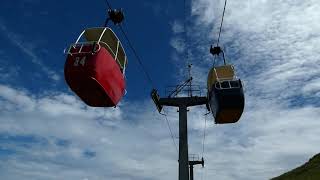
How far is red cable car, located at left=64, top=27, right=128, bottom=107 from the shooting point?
12.8m

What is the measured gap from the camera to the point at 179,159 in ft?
110

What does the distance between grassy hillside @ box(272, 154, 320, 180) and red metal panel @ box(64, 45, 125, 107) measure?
264 ft

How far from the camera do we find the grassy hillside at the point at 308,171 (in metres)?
90.6

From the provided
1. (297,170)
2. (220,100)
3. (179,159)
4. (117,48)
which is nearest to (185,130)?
(179,159)

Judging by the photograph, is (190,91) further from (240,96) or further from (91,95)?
(91,95)

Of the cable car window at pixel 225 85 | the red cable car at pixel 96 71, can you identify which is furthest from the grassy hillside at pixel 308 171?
the red cable car at pixel 96 71

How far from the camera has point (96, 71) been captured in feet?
41.9

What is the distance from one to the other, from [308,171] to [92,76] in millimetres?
95912

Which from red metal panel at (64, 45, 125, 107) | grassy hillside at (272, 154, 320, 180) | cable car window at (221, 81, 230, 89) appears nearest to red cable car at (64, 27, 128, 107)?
red metal panel at (64, 45, 125, 107)

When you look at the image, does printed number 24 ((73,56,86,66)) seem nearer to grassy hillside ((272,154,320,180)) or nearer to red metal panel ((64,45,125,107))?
red metal panel ((64,45,125,107))

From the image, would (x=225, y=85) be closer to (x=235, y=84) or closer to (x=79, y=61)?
(x=235, y=84)

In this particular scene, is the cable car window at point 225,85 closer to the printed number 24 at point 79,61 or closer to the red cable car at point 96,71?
the red cable car at point 96,71

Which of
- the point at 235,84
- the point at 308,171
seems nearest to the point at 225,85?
the point at 235,84

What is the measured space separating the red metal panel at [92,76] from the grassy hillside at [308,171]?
3163 inches
